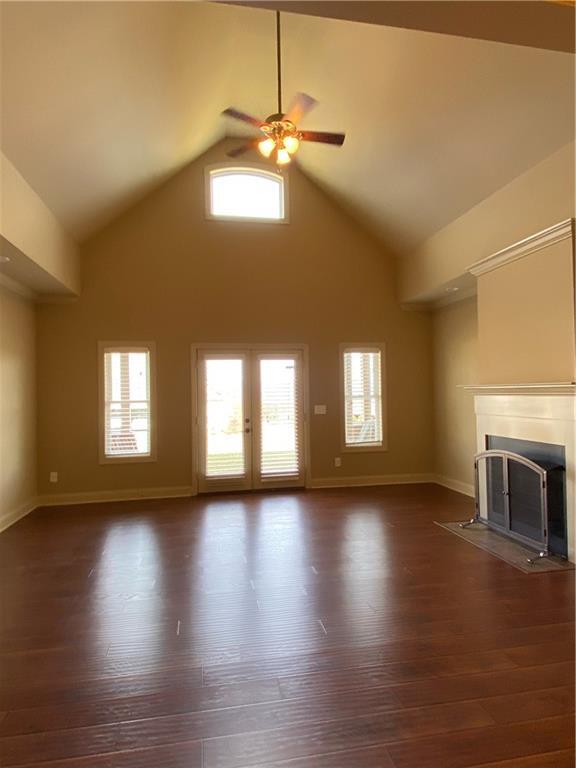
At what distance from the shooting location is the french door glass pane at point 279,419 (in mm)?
6828

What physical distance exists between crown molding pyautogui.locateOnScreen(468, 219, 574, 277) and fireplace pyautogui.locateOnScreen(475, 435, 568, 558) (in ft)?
5.95

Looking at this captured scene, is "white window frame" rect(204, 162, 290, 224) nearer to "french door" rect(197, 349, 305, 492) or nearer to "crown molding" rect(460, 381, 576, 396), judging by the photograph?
"french door" rect(197, 349, 305, 492)

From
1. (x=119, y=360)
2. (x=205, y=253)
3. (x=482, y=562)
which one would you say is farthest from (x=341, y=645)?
(x=205, y=253)

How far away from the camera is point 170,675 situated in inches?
91.0

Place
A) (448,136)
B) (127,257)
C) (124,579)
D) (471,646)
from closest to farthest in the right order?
(471,646) < (124,579) < (448,136) < (127,257)

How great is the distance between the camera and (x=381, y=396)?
7.22 m

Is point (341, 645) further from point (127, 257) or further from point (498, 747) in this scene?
point (127, 257)

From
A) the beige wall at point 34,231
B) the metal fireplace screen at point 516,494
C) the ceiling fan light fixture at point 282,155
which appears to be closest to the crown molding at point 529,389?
the metal fireplace screen at point 516,494

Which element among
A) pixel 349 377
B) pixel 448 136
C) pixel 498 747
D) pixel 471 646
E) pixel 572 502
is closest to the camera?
pixel 498 747

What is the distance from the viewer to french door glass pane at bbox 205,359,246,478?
6684 millimetres

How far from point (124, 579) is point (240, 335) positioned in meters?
4.00

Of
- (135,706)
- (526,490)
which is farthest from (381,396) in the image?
(135,706)

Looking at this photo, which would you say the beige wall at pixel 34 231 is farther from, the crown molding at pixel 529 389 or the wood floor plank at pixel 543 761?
the crown molding at pixel 529 389

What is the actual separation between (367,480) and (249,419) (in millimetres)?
2124
